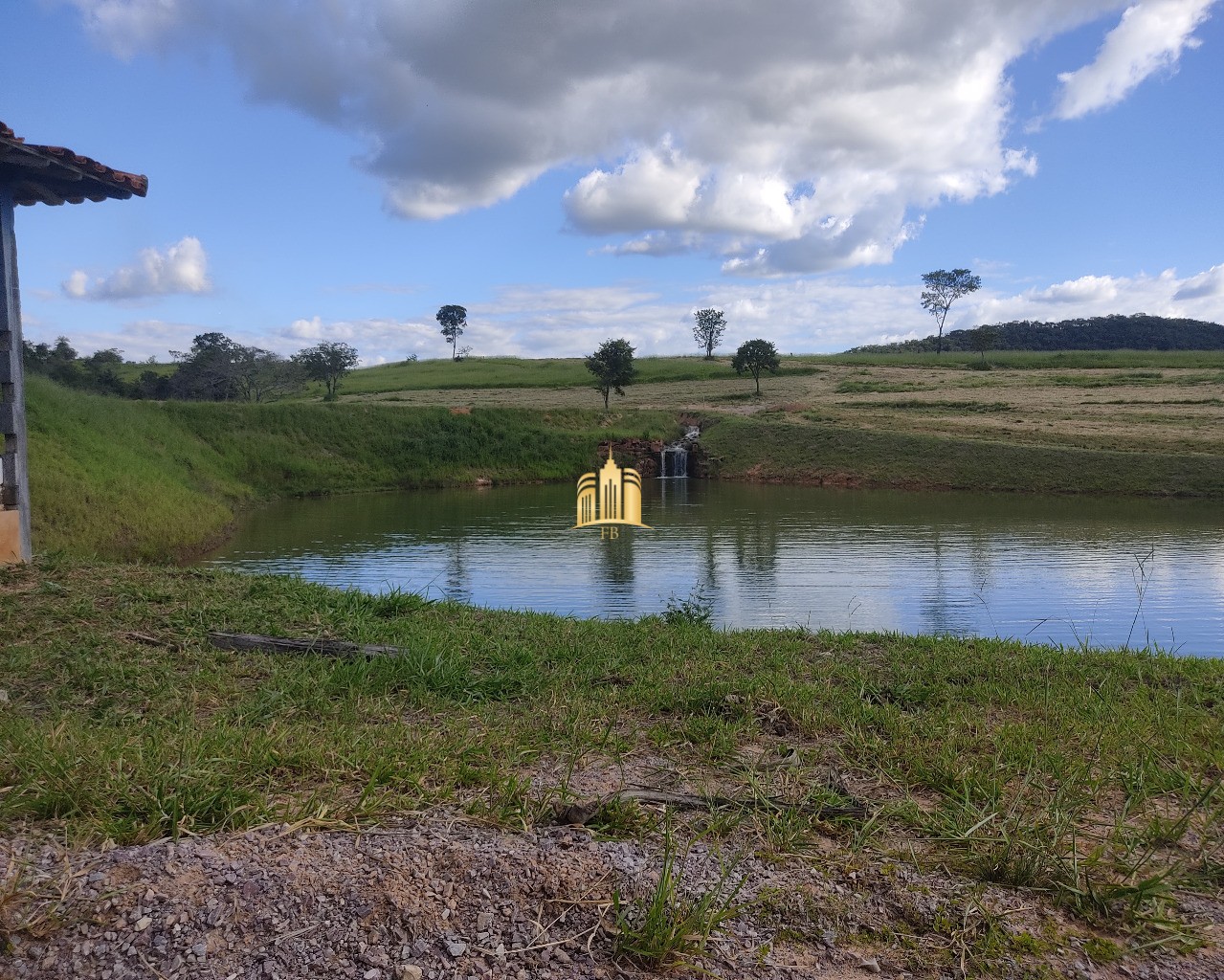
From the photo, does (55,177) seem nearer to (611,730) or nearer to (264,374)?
(611,730)

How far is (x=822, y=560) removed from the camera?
52.1ft

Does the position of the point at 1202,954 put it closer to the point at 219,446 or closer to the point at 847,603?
the point at 847,603

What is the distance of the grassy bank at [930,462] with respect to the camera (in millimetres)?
28688

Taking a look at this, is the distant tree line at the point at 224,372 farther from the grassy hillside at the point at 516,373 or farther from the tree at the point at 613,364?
the tree at the point at 613,364

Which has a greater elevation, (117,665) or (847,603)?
(117,665)

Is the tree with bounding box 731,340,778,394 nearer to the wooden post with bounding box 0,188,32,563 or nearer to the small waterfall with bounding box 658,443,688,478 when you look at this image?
the small waterfall with bounding box 658,443,688,478

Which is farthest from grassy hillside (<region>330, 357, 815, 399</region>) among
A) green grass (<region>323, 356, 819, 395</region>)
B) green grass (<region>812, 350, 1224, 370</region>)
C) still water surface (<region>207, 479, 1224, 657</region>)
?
still water surface (<region>207, 479, 1224, 657</region>)

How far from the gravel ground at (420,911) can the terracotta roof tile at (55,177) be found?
278 inches

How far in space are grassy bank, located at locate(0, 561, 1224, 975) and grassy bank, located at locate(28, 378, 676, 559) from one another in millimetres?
10204

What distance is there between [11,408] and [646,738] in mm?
7470

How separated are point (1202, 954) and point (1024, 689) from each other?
307 centimetres

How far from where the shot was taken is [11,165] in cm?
780

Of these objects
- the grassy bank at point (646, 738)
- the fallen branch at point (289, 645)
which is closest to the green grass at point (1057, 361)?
the grassy bank at point (646, 738)

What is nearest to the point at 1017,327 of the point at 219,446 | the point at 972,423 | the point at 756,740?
the point at 972,423
